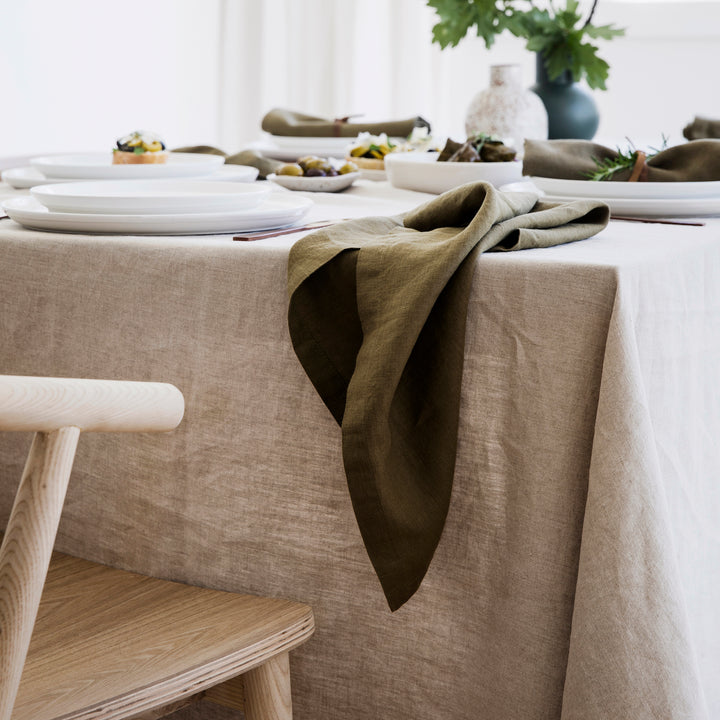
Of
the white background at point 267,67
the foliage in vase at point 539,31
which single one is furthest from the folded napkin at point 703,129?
the white background at point 267,67

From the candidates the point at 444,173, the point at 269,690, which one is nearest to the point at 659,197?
the point at 444,173

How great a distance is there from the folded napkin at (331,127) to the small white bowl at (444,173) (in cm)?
68

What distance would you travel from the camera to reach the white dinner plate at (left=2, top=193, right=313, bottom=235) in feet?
3.15

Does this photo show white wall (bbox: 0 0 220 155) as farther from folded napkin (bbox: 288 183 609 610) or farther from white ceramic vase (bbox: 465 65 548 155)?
folded napkin (bbox: 288 183 609 610)

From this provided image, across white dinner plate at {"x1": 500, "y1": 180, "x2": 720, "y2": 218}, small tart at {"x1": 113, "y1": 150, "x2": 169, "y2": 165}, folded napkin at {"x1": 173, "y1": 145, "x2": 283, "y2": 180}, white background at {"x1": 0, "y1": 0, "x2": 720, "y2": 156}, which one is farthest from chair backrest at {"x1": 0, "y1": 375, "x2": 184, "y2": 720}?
white background at {"x1": 0, "y1": 0, "x2": 720, "y2": 156}

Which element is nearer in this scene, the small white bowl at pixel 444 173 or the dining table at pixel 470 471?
the dining table at pixel 470 471

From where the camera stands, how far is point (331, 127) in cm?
209

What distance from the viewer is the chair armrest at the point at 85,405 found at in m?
0.54

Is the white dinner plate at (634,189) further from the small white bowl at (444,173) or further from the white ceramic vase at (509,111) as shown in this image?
the white ceramic vase at (509,111)

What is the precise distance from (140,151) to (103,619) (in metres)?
0.87

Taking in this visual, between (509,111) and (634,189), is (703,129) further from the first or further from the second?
(634,189)

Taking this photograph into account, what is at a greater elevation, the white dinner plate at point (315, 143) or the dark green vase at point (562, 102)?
the dark green vase at point (562, 102)

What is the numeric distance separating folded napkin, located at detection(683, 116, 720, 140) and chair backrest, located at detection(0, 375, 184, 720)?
163cm

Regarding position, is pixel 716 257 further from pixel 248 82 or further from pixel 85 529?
pixel 248 82
